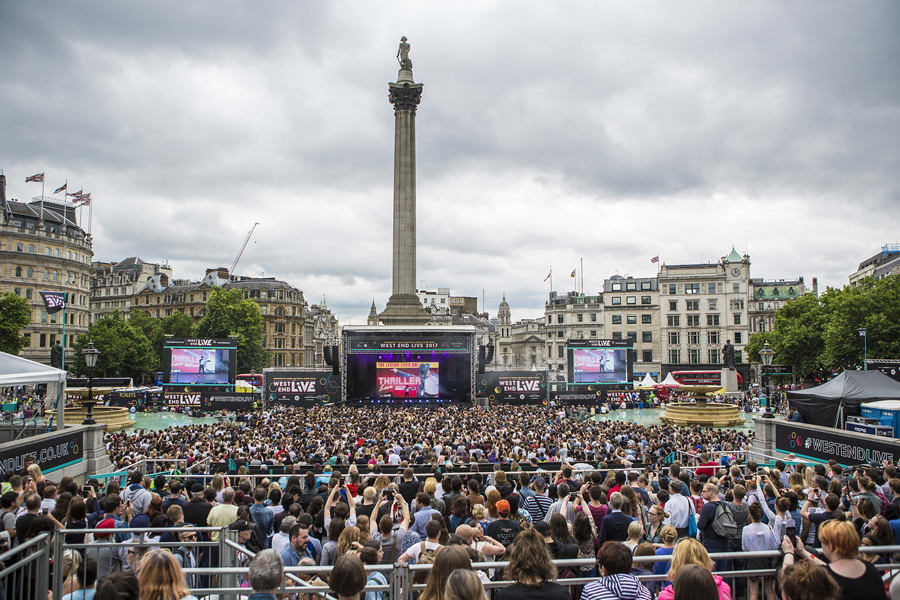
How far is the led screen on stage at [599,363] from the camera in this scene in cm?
5162

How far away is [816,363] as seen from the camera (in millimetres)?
53406

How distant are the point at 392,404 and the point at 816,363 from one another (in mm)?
40262

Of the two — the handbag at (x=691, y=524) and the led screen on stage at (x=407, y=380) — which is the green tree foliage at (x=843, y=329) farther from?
the handbag at (x=691, y=524)

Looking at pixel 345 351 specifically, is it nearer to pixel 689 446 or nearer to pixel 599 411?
pixel 599 411

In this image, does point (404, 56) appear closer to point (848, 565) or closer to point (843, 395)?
point (843, 395)

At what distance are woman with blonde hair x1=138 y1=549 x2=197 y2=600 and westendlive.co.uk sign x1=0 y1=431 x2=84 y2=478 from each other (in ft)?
38.3

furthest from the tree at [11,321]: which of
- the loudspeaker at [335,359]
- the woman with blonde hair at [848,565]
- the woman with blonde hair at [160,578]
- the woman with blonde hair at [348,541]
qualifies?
the woman with blonde hair at [848,565]

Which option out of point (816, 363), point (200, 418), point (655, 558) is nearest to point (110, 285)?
point (200, 418)

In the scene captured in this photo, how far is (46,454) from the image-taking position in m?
15.7

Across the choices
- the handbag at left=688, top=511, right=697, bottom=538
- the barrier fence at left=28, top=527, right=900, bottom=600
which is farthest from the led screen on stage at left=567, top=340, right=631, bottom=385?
the barrier fence at left=28, top=527, right=900, bottom=600

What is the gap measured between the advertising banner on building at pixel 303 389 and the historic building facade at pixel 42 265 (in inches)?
1515

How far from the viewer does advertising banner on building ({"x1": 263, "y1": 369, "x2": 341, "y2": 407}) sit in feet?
151

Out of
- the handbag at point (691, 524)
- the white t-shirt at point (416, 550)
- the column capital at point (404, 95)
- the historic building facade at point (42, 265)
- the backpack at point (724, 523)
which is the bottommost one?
the handbag at point (691, 524)

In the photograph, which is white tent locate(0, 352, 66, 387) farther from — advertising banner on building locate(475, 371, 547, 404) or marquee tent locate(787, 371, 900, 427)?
advertising banner on building locate(475, 371, 547, 404)
